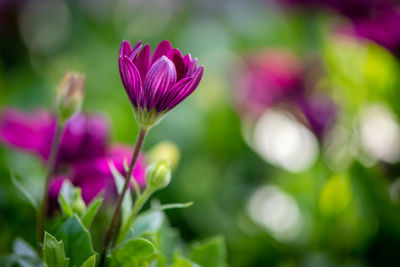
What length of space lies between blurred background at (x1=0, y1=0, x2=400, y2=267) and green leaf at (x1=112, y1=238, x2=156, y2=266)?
188mm

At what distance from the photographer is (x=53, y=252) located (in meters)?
0.28

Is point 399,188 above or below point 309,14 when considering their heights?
below

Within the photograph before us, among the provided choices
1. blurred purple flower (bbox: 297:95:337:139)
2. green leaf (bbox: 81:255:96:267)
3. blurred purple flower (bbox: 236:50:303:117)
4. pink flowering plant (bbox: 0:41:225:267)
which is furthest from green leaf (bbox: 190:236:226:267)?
blurred purple flower (bbox: 236:50:303:117)

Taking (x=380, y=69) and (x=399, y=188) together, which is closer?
(x=399, y=188)

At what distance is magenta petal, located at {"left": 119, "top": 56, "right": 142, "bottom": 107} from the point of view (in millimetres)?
278

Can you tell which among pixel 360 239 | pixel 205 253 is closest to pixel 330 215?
pixel 360 239

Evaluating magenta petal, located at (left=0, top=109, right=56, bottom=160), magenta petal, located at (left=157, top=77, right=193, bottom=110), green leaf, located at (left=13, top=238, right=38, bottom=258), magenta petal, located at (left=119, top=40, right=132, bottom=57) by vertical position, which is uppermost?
magenta petal, located at (left=119, top=40, right=132, bottom=57)

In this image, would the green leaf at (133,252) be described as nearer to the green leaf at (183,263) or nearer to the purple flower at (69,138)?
the green leaf at (183,263)

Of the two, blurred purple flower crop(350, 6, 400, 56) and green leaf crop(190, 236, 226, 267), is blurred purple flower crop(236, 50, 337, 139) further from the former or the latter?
green leaf crop(190, 236, 226, 267)

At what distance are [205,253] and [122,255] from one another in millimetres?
82

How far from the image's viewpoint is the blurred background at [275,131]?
56 cm

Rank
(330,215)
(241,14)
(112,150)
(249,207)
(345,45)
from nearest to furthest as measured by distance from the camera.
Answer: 1. (112,150)
2. (330,215)
3. (249,207)
4. (345,45)
5. (241,14)

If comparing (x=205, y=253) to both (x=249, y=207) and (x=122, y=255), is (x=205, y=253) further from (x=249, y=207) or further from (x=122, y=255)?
(x=249, y=207)

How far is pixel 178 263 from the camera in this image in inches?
12.4
